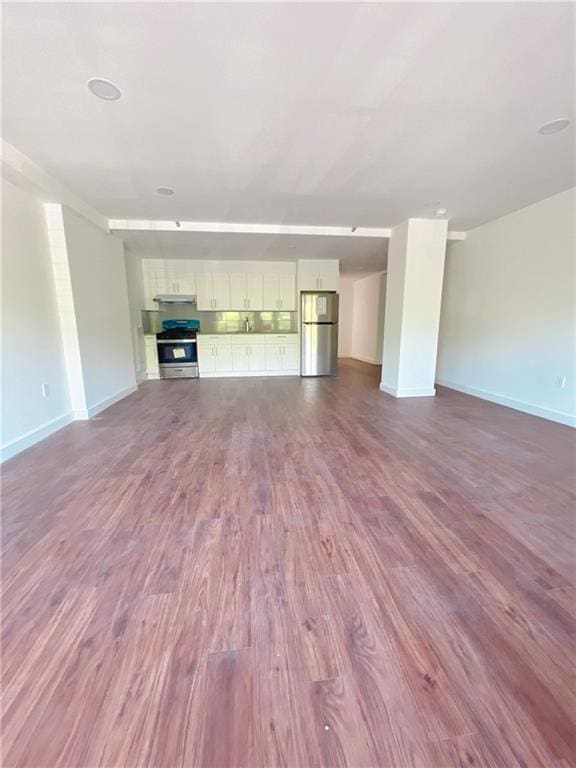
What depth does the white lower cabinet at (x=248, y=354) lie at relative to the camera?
629 cm

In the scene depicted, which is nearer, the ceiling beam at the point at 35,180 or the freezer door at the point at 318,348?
the ceiling beam at the point at 35,180

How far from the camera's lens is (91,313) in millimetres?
3752

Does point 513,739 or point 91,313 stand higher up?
point 91,313

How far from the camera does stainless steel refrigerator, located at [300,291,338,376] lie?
6180 millimetres

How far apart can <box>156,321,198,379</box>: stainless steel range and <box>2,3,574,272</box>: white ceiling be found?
10.3 ft

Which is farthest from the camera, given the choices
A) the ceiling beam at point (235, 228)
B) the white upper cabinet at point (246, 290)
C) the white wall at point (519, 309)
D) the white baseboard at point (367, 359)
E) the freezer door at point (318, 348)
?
the white baseboard at point (367, 359)

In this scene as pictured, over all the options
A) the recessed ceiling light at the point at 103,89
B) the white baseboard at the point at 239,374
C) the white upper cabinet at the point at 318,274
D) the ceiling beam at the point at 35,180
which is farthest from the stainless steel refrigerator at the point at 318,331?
the recessed ceiling light at the point at 103,89

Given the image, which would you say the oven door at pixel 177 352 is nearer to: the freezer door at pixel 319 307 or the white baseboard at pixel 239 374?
the white baseboard at pixel 239 374

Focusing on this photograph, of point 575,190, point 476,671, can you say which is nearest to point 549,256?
point 575,190

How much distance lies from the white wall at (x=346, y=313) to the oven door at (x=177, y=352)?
4.42 meters

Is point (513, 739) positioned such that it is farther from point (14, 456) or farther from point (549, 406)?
point (549, 406)

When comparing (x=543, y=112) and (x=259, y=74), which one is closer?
(x=259, y=74)

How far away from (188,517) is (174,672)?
2.82 feet

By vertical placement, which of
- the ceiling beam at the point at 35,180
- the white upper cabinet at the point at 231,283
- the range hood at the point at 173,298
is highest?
the ceiling beam at the point at 35,180
